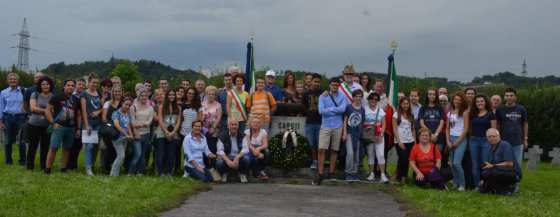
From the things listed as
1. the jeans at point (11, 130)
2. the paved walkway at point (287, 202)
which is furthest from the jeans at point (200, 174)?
the jeans at point (11, 130)

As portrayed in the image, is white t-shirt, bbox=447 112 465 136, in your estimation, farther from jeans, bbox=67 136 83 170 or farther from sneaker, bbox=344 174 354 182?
jeans, bbox=67 136 83 170

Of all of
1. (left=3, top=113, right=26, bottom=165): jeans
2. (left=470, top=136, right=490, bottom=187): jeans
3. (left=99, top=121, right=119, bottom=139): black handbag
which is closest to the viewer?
(left=470, top=136, right=490, bottom=187): jeans

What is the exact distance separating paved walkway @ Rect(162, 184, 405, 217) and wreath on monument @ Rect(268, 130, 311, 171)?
3.56ft

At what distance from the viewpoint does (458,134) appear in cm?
1343

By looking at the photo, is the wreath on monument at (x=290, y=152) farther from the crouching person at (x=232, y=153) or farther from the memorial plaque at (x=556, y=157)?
the memorial plaque at (x=556, y=157)

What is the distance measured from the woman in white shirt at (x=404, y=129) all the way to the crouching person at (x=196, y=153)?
3.47 metres

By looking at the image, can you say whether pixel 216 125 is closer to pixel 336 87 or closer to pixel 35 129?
pixel 336 87

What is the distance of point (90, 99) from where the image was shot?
1378 cm

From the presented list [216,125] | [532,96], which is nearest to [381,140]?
[216,125]

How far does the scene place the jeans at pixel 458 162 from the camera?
13.3 m

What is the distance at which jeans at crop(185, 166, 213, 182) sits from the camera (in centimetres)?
1353

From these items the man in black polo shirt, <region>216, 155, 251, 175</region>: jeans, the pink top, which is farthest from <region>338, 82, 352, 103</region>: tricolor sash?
the man in black polo shirt

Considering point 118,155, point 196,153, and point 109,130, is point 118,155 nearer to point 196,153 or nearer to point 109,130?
point 109,130

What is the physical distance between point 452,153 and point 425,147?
57cm
